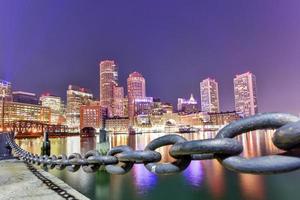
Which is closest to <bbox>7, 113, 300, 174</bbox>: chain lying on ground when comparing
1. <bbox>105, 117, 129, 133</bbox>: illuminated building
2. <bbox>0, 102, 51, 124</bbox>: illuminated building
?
<bbox>0, 102, 51, 124</bbox>: illuminated building

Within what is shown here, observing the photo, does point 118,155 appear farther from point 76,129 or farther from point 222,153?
point 76,129

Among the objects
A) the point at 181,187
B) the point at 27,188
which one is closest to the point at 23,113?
the point at 181,187

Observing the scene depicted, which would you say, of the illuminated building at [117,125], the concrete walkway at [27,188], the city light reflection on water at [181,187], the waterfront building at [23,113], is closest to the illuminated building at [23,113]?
the waterfront building at [23,113]

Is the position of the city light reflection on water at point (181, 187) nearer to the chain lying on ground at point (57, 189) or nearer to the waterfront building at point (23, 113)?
the chain lying on ground at point (57, 189)

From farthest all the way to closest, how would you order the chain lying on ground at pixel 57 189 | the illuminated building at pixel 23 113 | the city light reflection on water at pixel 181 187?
the illuminated building at pixel 23 113, the city light reflection on water at pixel 181 187, the chain lying on ground at pixel 57 189

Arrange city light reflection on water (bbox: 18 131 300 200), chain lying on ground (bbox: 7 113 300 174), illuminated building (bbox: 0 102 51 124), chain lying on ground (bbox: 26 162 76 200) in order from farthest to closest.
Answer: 1. illuminated building (bbox: 0 102 51 124)
2. city light reflection on water (bbox: 18 131 300 200)
3. chain lying on ground (bbox: 26 162 76 200)
4. chain lying on ground (bbox: 7 113 300 174)

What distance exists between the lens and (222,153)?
90cm

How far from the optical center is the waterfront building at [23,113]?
382ft

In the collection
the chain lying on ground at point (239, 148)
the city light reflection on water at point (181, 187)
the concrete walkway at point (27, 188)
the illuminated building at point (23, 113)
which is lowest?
the city light reflection on water at point (181, 187)

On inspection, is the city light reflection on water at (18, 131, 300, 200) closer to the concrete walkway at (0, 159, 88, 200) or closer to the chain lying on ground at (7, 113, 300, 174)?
the concrete walkway at (0, 159, 88, 200)

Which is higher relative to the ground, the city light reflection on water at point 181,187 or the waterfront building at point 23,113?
the waterfront building at point 23,113

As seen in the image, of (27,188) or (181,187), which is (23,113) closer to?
(181,187)

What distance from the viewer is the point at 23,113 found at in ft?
404

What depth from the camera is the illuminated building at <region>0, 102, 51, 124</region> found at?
116500 mm
